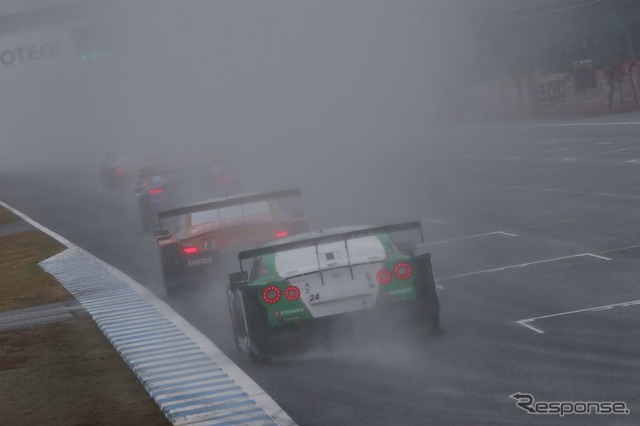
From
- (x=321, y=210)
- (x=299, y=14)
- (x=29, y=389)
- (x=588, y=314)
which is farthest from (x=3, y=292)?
(x=299, y=14)

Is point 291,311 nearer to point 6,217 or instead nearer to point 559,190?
point 559,190

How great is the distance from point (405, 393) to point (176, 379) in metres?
2.93

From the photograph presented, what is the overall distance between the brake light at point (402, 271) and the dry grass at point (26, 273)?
1043 centimetres

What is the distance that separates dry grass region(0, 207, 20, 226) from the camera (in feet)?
143

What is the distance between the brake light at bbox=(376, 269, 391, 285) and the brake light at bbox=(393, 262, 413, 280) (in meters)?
0.08

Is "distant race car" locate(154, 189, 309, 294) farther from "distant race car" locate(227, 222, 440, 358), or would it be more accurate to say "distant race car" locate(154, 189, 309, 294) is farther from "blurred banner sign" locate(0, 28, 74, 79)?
"blurred banner sign" locate(0, 28, 74, 79)

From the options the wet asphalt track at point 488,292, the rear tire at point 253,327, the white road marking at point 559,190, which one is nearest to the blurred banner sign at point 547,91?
the wet asphalt track at point 488,292

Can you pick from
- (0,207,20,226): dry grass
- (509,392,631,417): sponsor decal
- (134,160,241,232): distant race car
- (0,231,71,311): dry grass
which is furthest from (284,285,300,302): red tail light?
(0,207,20,226): dry grass

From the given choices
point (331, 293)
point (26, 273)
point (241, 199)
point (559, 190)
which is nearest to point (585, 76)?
point (559, 190)

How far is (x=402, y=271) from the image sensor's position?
13.1 meters

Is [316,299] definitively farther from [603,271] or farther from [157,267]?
[157,267]

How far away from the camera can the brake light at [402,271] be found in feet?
42.8

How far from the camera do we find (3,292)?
989 inches

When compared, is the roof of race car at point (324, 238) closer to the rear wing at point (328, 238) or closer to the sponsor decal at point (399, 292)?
the rear wing at point (328, 238)
